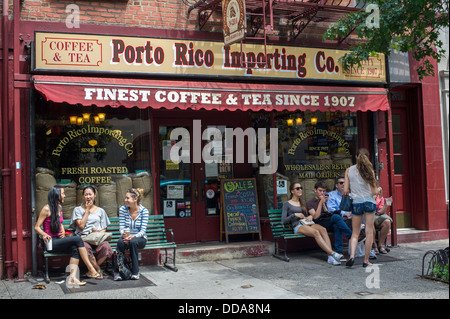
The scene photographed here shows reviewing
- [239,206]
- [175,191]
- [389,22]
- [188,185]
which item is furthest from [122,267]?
[389,22]

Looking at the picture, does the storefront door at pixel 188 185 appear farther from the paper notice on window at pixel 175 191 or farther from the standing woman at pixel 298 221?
the standing woman at pixel 298 221

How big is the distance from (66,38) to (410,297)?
6.05 m

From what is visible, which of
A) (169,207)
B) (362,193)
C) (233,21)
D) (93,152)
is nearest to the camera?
(362,193)

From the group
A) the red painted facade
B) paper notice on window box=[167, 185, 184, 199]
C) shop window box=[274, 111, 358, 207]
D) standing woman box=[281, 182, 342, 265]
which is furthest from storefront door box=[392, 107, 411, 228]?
paper notice on window box=[167, 185, 184, 199]

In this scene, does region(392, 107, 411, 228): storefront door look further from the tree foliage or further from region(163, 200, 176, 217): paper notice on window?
region(163, 200, 176, 217): paper notice on window

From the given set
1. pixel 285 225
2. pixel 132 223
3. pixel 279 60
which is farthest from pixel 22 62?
pixel 285 225

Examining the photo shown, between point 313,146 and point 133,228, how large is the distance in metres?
4.06

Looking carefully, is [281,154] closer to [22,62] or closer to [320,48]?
[320,48]

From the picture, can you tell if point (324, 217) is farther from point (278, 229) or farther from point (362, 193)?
point (362, 193)

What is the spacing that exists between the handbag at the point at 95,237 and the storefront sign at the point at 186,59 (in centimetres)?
249

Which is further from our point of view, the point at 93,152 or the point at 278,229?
the point at 278,229

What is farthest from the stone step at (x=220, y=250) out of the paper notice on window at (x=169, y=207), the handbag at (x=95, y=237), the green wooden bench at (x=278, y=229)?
the handbag at (x=95, y=237)

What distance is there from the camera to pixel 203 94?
8273 mm

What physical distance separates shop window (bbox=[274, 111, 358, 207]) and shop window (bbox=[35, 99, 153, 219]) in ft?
8.66
